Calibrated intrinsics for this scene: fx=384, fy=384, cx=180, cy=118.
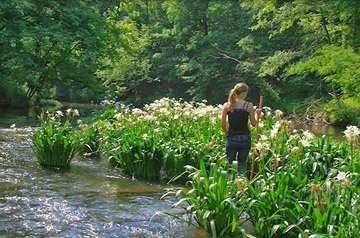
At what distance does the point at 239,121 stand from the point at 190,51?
30.8m

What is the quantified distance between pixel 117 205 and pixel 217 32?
1144 inches

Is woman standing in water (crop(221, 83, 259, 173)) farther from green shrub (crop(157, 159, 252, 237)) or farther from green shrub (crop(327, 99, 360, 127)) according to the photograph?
green shrub (crop(327, 99, 360, 127))

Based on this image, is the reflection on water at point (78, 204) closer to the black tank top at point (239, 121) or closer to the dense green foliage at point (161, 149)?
the dense green foliage at point (161, 149)

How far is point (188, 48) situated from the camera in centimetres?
3347

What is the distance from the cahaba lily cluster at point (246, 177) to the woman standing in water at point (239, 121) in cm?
27

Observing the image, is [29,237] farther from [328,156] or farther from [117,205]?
[328,156]

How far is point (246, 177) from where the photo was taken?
4785 mm

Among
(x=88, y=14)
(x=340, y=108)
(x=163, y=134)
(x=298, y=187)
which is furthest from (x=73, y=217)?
(x=340, y=108)

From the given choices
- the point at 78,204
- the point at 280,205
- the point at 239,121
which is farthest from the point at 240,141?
the point at 78,204

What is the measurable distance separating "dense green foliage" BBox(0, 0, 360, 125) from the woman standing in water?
12162 millimetres

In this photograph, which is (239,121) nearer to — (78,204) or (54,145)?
(78,204)

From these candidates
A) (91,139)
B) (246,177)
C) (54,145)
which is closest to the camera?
(246,177)

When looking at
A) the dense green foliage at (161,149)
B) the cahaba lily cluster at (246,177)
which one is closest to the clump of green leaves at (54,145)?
the cahaba lily cluster at (246,177)

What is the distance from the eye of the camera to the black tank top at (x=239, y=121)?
570 cm
